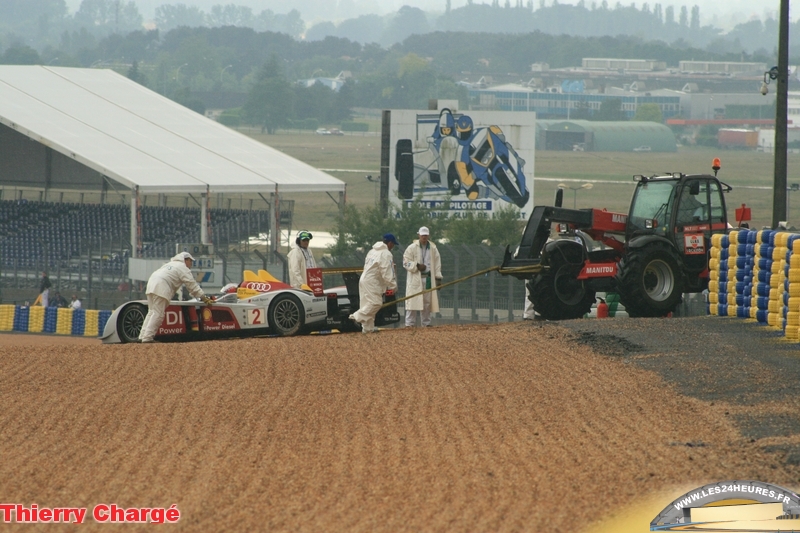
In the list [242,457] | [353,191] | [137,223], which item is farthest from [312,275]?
[353,191]

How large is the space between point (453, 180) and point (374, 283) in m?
29.7

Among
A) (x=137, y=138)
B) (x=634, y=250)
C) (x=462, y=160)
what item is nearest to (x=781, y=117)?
(x=634, y=250)

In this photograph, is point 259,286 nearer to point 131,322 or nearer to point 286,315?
point 286,315

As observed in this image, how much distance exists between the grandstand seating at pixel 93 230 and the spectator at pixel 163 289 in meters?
20.0

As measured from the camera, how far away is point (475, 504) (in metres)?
8.49

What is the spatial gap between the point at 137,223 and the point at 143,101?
1521 cm

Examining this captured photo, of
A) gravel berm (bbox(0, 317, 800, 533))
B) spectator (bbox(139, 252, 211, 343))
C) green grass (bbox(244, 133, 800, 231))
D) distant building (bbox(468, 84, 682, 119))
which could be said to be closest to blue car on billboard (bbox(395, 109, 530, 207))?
green grass (bbox(244, 133, 800, 231))

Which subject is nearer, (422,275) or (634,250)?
(634,250)

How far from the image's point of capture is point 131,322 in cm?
1758

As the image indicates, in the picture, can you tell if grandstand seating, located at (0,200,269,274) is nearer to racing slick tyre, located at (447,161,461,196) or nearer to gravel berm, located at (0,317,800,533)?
racing slick tyre, located at (447,161,461,196)

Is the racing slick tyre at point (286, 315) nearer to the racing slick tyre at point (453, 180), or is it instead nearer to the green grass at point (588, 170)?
the racing slick tyre at point (453, 180)

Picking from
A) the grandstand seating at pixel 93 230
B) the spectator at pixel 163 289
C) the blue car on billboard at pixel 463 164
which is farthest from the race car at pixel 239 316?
the blue car on billboard at pixel 463 164

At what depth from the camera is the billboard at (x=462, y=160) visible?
45812 millimetres

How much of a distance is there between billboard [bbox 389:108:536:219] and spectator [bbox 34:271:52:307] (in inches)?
603
